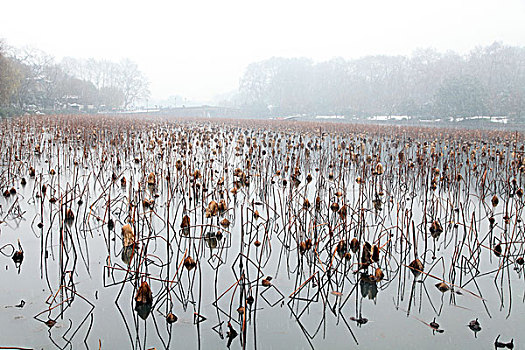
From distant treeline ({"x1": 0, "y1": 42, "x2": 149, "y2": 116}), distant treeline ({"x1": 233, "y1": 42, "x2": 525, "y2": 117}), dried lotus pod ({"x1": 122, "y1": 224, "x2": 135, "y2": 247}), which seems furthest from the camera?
distant treeline ({"x1": 233, "y1": 42, "x2": 525, "y2": 117})

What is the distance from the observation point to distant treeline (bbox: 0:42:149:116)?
93.3ft

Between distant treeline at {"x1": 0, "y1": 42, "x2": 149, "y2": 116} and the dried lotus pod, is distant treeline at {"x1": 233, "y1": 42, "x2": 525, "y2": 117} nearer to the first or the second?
distant treeline at {"x1": 0, "y1": 42, "x2": 149, "y2": 116}

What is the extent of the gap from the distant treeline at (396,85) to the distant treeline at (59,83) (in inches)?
754

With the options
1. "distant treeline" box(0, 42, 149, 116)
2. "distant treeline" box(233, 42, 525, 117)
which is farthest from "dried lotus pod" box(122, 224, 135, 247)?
"distant treeline" box(233, 42, 525, 117)

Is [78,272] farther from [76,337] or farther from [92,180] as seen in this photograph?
[92,180]

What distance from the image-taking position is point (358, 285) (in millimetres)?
2604

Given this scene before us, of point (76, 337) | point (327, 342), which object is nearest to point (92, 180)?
point (76, 337)

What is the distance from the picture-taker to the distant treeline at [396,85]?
1580 inches

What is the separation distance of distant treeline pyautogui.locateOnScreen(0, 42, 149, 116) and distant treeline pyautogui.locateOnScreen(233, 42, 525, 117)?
19.2 metres

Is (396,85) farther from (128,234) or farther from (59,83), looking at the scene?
(128,234)

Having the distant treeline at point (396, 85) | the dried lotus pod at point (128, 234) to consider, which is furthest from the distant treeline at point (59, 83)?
the dried lotus pod at point (128, 234)

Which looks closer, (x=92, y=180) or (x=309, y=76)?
(x=92, y=180)

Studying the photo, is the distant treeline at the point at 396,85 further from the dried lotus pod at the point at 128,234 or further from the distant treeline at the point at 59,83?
the dried lotus pod at the point at 128,234

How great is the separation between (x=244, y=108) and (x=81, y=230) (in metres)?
58.3
